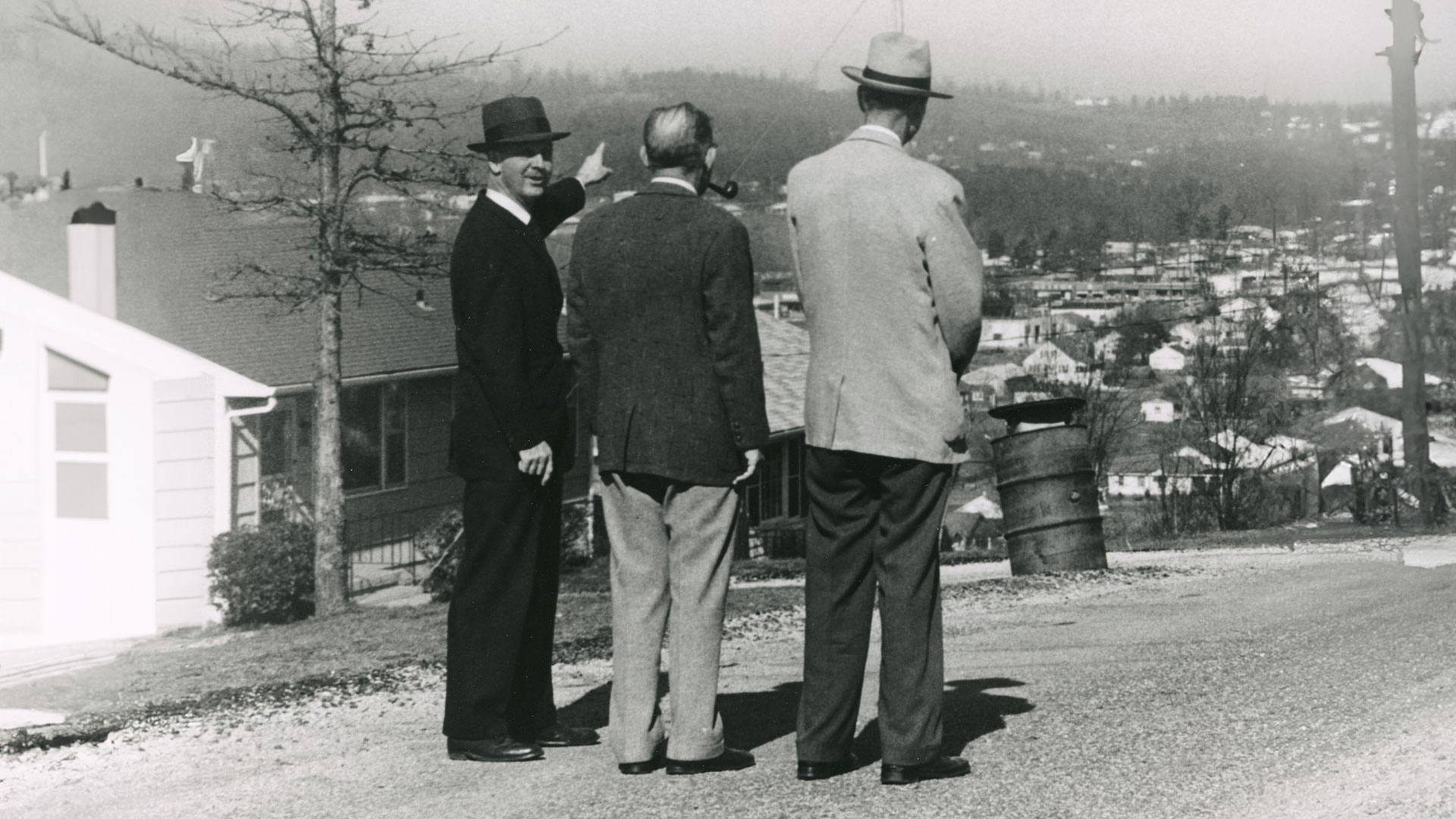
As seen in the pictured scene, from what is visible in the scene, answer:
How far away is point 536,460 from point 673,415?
0.53 m

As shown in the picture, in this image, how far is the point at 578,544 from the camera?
21781 millimetres

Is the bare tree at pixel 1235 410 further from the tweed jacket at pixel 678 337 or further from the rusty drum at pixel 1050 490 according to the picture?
the tweed jacket at pixel 678 337

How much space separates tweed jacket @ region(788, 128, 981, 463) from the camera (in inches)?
173

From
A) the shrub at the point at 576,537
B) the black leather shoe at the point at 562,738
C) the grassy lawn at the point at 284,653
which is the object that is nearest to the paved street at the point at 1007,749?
the black leather shoe at the point at 562,738

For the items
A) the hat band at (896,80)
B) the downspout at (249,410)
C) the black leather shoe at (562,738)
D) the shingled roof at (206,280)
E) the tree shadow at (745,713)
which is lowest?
the tree shadow at (745,713)

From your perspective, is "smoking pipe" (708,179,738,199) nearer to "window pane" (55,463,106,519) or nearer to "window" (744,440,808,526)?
"window pane" (55,463,106,519)

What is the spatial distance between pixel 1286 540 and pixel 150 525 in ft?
39.8

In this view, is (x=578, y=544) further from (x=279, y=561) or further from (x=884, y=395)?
(x=884, y=395)

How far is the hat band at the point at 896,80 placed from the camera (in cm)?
451

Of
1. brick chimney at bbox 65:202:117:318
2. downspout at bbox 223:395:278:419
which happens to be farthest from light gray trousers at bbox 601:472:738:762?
brick chimney at bbox 65:202:117:318

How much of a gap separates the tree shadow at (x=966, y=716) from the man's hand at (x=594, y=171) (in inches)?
77.6

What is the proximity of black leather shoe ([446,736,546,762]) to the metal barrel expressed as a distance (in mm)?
7024

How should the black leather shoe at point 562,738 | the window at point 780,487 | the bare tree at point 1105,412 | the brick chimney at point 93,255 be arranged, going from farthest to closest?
the bare tree at point 1105,412, the window at point 780,487, the brick chimney at point 93,255, the black leather shoe at point 562,738

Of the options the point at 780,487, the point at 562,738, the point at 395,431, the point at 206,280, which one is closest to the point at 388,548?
the point at 395,431
